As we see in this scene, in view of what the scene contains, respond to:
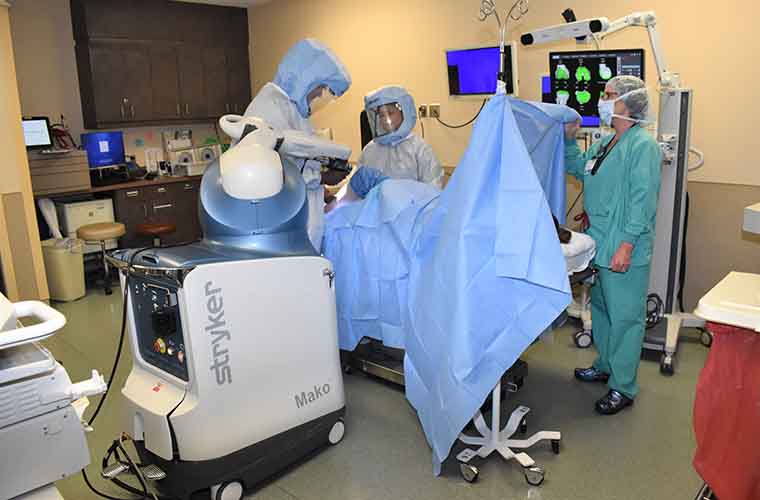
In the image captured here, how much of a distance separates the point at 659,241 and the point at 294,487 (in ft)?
7.91

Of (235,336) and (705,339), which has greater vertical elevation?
(235,336)

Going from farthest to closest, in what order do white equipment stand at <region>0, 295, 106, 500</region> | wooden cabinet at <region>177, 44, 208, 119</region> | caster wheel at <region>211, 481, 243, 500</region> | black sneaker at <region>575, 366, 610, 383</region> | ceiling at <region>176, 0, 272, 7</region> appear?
1. ceiling at <region>176, 0, 272, 7</region>
2. wooden cabinet at <region>177, 44, 208, 119</region>
3. black sneaker at <region>575, 366, 610, 383</region>
4. caster wheel at <region>211, 481, 243, 500</region>
5. white equipment stand at <region>0, 295, 106, 500</region>

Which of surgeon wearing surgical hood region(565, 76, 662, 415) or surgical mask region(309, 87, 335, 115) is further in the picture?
surgical mask region(309, 87, 335, 115)

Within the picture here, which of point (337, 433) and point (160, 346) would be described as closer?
point (160, 346)

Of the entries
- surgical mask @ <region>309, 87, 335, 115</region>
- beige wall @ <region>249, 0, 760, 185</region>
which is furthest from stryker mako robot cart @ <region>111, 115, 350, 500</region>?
beige wall @ <region>249, 0, 760, 185</region>

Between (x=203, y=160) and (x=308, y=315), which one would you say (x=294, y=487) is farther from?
(x=203, y=160)

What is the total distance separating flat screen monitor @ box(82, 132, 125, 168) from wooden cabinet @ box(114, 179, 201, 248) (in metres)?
0.36

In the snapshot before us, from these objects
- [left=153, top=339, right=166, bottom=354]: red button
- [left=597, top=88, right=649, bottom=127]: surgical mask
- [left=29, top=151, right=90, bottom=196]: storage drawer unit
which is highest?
[left=597, top=88, right=649, bottom=127]: surgical mask

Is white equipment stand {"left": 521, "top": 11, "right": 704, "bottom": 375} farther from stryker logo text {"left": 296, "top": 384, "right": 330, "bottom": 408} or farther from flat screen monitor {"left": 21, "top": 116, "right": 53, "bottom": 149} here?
flat screen monitor {"left": 21, "top": 116, "right": 53, "bottom": 149}

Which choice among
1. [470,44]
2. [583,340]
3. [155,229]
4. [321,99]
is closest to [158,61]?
[155,229]

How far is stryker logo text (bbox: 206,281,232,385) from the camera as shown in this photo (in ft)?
7.02

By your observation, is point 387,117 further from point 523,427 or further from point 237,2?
point 237,2

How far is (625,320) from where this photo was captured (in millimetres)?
2902

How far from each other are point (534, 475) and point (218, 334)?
4.36ft
